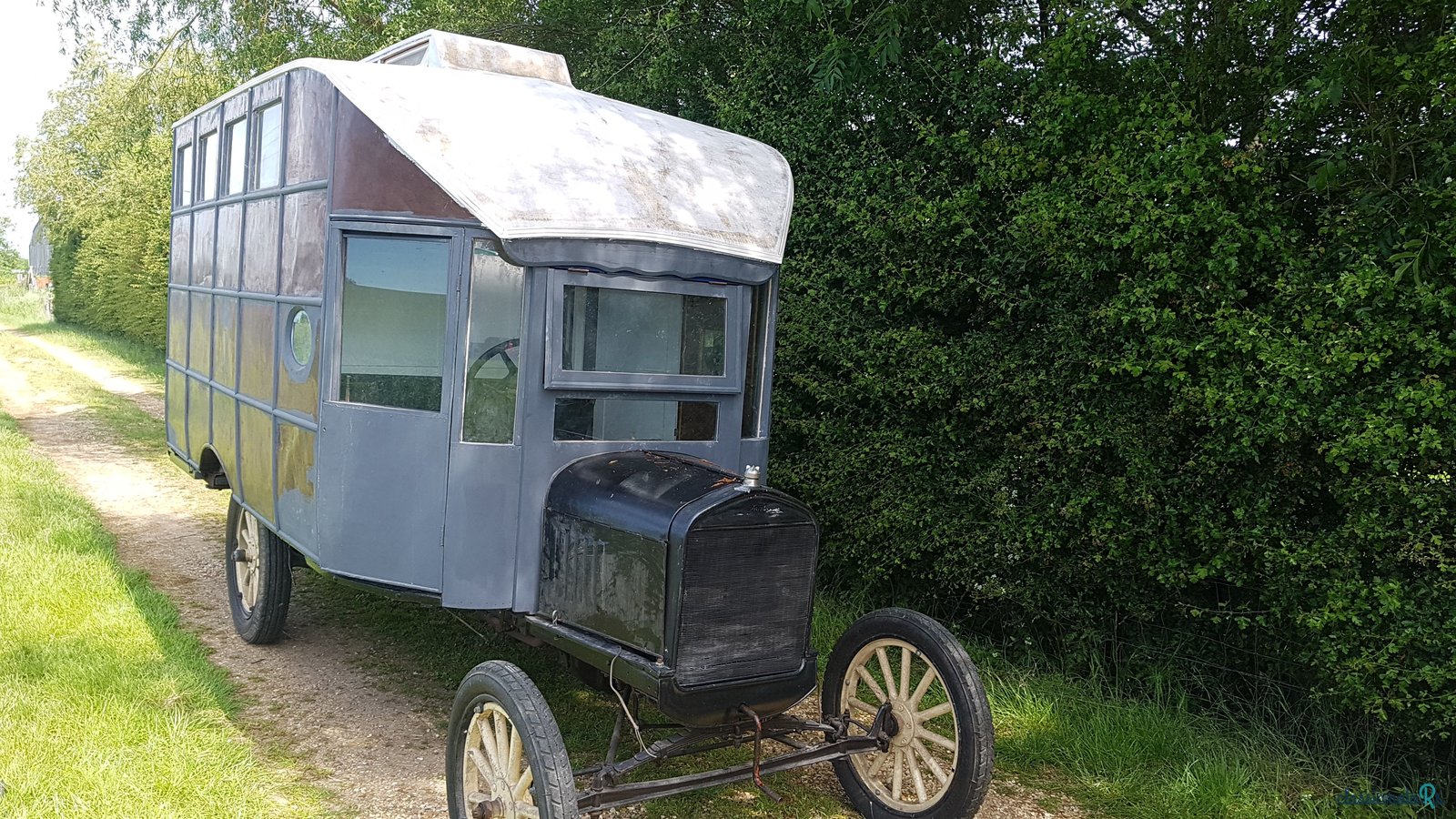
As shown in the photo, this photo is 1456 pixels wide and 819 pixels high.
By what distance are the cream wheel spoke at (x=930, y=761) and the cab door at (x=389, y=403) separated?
1981 millimetres

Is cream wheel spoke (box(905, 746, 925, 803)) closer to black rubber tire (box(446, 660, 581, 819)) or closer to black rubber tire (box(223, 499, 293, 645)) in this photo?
black rubber tire (box(446, 660, 581, 819))

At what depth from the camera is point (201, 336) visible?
6.61m

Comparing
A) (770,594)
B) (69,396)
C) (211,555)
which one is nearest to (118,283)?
(69,396)

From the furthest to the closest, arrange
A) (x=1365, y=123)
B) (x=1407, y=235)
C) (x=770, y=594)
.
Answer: (x=1365, y=123), (x=1407, y=235), (x=770, y=594)

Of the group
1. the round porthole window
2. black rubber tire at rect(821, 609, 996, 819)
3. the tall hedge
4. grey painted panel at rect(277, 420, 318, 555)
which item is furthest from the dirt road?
the round porthole window

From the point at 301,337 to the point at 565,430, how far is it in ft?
4.53

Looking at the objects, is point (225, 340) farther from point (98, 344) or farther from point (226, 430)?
point (98, 344)

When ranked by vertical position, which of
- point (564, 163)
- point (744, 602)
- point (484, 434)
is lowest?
point (744, 602)

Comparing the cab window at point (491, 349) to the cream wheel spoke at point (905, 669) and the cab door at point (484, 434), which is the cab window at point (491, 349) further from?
the cream wheel spoke at point (905, 669)

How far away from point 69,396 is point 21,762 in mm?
15088

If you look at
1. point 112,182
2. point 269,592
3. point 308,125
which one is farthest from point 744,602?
point 112,182

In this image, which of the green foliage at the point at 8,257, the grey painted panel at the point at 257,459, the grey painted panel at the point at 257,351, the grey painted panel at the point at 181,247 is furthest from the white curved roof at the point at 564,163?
the green foliage at the point at 8,257

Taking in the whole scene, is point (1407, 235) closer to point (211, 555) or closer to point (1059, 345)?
point (1059, 345)

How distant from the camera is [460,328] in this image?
419cm
